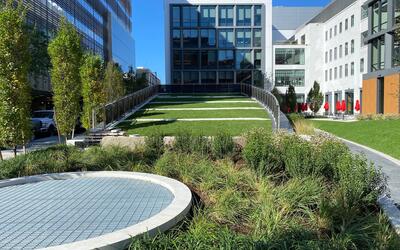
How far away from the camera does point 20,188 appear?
→ 8.28 m

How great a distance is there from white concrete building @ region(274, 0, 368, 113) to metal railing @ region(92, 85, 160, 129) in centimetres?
3495

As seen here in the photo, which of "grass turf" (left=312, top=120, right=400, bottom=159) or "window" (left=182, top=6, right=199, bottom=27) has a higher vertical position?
"window" (left=182, top=6, right=199, bottom=27)

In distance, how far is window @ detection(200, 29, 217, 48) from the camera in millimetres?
73000

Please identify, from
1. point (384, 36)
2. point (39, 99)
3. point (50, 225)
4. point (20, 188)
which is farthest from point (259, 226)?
point (39, 99)

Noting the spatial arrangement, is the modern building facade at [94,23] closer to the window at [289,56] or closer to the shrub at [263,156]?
the shrub at [263,156]

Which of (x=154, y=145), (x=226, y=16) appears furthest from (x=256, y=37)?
(x=154, y=145)

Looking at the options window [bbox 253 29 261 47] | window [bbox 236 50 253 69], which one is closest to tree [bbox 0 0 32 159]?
window [bbox 236 50 253 69]

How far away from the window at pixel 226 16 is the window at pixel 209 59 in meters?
5.52

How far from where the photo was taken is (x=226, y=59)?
72562 millimetres

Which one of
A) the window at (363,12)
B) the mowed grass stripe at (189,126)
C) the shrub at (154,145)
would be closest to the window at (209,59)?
the window at (363,12)

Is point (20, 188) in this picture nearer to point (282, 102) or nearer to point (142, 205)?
point (142, 205)

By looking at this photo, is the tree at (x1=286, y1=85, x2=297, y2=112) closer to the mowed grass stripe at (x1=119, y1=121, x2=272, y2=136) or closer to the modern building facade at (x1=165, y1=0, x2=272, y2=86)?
the mowed grass stripe at (x1=119, y1=121, x2=272, y2=136)

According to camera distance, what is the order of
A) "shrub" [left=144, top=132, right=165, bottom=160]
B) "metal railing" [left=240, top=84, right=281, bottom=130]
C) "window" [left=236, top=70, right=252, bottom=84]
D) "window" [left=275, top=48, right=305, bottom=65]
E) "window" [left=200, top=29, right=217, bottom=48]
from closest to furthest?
"shrub" [left=144, top=132, right=165, bottom=160], "metal railing" [left=240, top=84, right=281, bottom=130], "window" [left=236, top=70, right=252, bottom=84], "window" [left=200, top=29, right=217, bottom=48], "window" [left=275, top=48, right=305, bottom=65]

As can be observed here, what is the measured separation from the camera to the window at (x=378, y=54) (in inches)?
1575
